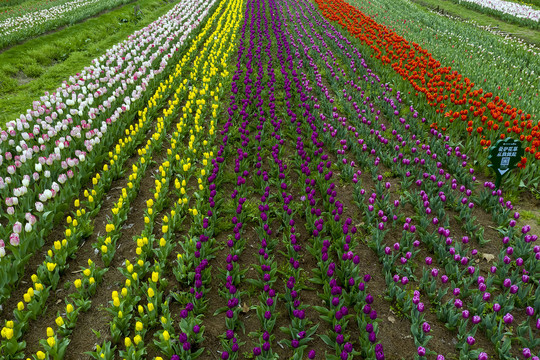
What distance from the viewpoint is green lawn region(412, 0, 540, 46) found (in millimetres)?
16922

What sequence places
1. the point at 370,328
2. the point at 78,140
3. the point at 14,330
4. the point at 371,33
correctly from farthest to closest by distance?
the point at 371,33
the point at 78,140
the point at 14,330
the point at 370,328

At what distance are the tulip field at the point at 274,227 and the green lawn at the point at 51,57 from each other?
173cm

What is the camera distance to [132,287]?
399cm

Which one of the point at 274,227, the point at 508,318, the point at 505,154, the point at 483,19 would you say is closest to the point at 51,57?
the point at 274,227

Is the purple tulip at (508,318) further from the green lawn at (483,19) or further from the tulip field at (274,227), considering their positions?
the green lawn at (483,19)

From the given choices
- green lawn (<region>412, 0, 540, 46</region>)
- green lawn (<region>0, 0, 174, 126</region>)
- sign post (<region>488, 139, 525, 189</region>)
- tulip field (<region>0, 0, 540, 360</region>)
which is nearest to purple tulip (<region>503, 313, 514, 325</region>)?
tulip field (<region>0, 0, 540, 360</region>)

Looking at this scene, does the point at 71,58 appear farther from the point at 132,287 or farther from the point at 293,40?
the point at 132,287

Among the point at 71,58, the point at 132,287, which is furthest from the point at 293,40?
the point at 132,287

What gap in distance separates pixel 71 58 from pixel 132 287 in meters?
11.6

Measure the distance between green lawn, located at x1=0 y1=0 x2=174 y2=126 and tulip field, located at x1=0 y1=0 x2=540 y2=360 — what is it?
1.73 metres

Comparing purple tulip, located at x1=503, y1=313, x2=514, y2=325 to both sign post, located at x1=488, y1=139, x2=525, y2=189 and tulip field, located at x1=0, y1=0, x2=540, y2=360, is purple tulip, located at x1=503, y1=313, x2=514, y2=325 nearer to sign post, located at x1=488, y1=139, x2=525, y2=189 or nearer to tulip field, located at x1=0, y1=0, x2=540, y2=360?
tulip field, located at x1=0, y1=0, x2=540, y2=360

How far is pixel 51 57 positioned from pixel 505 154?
48.0 ft

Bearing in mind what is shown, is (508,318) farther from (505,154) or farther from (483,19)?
(483,19)

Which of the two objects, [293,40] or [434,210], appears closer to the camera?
[434,210]
